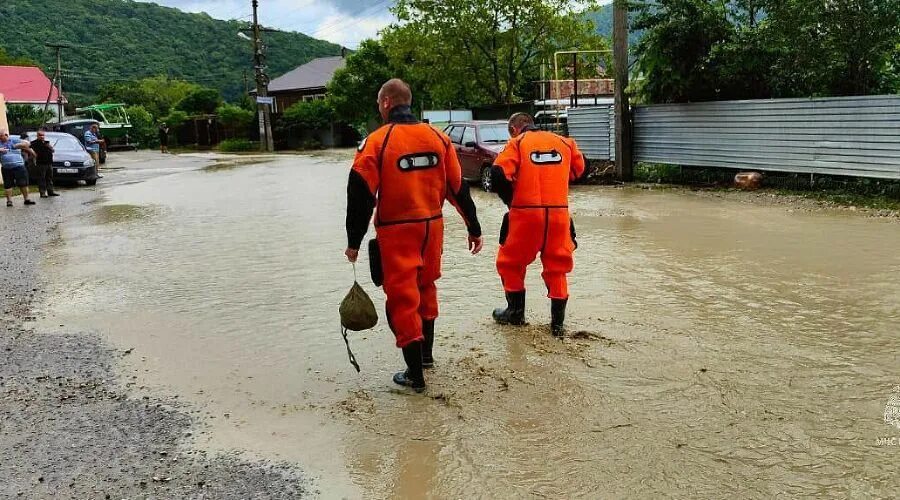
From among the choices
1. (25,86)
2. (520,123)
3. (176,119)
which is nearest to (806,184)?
(520,123)

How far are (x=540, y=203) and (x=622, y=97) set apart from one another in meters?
11.8

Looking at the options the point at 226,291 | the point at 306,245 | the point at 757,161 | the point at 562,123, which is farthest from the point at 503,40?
the point at 226,291

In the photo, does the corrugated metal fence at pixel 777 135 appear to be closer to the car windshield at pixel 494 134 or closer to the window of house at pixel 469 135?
the car windshield at pixel 494 134

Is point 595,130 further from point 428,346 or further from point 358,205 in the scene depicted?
point 358,205

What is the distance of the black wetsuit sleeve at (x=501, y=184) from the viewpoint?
548 centimetres

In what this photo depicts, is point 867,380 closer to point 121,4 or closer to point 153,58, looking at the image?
point 153,58

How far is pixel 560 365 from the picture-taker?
492 centimetres

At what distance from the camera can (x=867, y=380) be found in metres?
4.45

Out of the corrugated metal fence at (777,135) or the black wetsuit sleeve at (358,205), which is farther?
the corrugated metal fence at (777,135)

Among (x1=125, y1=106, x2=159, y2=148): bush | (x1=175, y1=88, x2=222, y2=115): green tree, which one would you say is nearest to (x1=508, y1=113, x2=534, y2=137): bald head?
(x1=125, y1=106, x2=159, y2=148): bush

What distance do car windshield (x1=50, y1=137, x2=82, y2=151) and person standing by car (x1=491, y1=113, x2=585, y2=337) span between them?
18395 mm

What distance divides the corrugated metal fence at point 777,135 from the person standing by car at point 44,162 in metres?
12.1

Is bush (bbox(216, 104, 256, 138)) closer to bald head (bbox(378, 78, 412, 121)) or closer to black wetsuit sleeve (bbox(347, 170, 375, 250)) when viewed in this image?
bald head (bbox(378, 78, 412, 121))

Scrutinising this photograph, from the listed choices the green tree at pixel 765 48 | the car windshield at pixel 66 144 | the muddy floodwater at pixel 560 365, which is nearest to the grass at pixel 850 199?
the muddy floodwater at pixel 560 365
